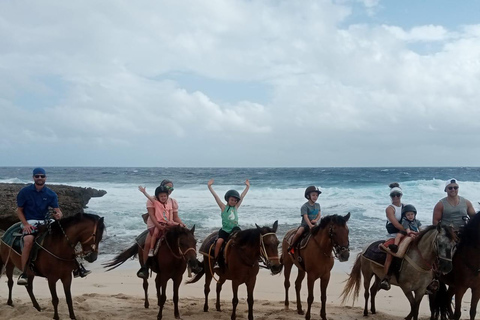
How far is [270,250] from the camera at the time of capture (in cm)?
595

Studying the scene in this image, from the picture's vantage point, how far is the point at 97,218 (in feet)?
19.9

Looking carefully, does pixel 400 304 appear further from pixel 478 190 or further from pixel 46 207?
pixel 478 190

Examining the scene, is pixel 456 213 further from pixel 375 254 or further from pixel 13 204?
pixel 13 204

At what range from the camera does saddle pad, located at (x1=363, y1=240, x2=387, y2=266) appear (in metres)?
7.01

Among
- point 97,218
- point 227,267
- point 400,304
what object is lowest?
point 400,304

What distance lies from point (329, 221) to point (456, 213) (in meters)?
2.09

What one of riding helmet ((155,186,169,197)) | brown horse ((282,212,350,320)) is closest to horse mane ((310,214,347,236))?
brown horse ((282,212,350,320))

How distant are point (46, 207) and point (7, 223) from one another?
819cm

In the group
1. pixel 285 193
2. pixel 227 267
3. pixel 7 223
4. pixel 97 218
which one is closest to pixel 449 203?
pixel 227 267

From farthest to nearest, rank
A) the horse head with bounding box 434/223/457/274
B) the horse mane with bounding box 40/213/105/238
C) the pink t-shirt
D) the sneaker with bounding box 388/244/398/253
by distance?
the pink t-shirt → the sneaker with bounding box 388/244/398/253 → the horse mane with bounding box 40/213/105/238 → the horse head with bounding box 434/223/457/274

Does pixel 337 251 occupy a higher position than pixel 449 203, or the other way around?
pixel 449 203

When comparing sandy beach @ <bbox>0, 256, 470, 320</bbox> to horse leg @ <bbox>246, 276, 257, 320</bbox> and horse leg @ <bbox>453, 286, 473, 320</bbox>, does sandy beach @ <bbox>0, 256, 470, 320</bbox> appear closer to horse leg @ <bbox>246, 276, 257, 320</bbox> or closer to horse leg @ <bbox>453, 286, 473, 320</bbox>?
horse leg @ <bbox>246, 276, 257, 320</bbox>

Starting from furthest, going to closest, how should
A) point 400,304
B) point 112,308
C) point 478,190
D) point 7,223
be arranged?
point 478,190, point 7,223, point 400,304, point 112,308

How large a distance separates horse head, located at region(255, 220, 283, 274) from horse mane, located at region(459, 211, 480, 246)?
2.77m
